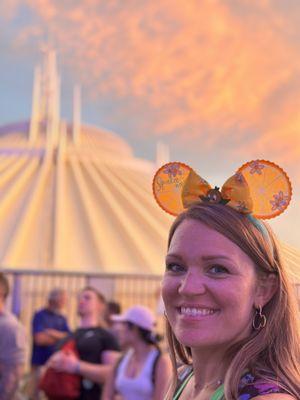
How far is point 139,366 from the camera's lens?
3.70 metres

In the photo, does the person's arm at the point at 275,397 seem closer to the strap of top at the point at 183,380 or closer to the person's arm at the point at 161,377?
the strap of top at the point at 183,380

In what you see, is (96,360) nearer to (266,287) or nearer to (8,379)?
(8,379)

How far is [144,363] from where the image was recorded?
3.67m

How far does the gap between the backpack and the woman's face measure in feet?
9.40

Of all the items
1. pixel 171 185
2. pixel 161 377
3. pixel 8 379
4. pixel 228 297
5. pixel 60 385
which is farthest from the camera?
pixel 8 379

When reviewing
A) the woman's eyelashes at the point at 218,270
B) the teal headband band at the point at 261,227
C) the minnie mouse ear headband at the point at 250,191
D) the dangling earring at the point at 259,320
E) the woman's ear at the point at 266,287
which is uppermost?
the minnie mouse ear headband at the point at 250,191

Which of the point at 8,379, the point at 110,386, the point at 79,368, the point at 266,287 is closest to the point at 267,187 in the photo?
the point at 266,287

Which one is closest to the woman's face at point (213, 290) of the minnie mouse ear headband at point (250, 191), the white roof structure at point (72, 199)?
the minnie mouse ear headband at point (250, 191)

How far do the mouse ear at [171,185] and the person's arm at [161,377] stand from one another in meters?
2.12

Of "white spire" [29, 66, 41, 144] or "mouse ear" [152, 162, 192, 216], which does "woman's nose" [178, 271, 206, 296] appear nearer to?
"mouse ear" [152, 162, 192, 216]

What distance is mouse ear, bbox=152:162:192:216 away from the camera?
5.15ft

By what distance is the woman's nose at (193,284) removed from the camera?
1342mm

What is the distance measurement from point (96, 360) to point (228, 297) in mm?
3120

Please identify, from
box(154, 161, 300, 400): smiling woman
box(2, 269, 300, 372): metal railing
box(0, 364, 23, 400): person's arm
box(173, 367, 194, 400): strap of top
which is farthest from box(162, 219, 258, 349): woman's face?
box(2, 269, 300, 372): metal railing
